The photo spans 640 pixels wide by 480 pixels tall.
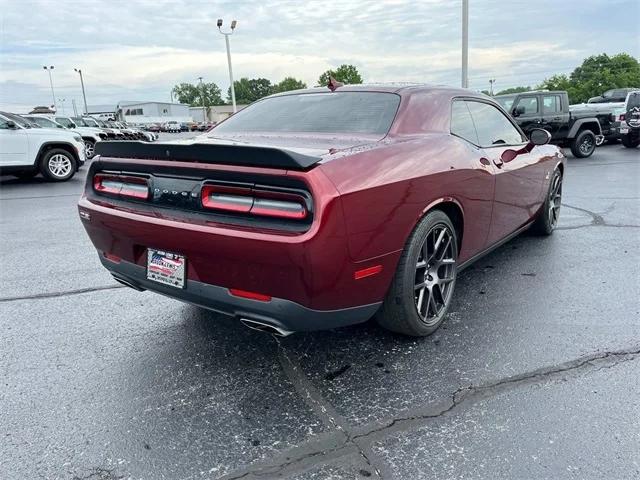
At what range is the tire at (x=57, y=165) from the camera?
11.5 meters

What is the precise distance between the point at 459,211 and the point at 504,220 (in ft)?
3.15

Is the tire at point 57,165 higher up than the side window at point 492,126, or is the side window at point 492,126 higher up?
the side window at point 492,126

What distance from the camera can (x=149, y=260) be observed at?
2.74 metres

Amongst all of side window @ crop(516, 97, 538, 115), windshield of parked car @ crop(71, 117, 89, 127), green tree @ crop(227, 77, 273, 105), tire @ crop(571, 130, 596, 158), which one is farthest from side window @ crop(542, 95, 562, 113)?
green tree @ crop(227, 77, 273, 105)

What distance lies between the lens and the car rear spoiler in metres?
2.27

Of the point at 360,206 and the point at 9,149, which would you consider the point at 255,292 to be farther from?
the point at 9,149

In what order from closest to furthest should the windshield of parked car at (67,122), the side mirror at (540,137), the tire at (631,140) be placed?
the side mirror at (540,137) < the tire at (631,140) < the windshield of parked car at (67,122)

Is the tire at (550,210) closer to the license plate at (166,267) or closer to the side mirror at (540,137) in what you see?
the side mirror at (540,137)

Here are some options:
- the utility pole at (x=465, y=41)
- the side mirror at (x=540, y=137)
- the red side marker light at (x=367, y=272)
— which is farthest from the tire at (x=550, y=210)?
the utility pole at (x=465, y=41)

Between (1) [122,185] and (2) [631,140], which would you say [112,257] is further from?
(2) [631,140]

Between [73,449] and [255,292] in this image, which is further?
[255,292]

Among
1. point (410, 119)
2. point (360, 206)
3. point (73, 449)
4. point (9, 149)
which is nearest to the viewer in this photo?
point (73, 449)

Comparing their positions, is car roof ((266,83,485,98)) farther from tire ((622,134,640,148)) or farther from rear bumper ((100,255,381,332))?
tire ((622,134,640,148))

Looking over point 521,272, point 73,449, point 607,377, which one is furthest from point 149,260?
point 521,272
